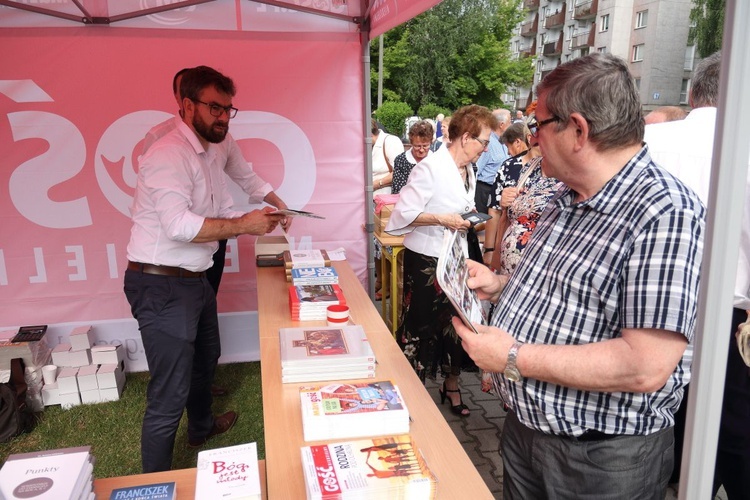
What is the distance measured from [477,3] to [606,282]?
32.4 metres

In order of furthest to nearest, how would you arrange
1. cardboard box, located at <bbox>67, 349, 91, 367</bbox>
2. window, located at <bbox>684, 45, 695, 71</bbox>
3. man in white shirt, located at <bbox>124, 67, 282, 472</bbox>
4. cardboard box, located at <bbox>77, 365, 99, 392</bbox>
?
window, located at <bbox>684, 45, 695, 71</bbox> → cardboard box, located at <bbox>67, 349, 91, 367</bbox> → cardboard box, located at <bbox>77, 365, 99, 392</bbox> → man in white shirt, located at <bbox>124, 67, 282, 472</bbox>

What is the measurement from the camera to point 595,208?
1.24 metres

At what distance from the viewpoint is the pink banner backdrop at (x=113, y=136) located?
341 cm

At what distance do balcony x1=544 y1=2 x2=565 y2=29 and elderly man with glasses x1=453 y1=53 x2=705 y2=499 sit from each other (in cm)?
4515

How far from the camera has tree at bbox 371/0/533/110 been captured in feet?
91.2

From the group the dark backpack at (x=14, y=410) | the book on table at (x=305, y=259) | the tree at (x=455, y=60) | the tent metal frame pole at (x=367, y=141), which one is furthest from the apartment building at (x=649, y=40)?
the dark backpack at (x=14, y=410)

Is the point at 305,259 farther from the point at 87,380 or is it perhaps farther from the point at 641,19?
the point at 641,19

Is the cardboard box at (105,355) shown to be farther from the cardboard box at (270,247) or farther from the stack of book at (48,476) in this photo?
the stack of book at (48,476)

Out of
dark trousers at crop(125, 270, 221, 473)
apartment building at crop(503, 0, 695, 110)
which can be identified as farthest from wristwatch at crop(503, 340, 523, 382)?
apartment building at crop(503, 0, 695, 110)

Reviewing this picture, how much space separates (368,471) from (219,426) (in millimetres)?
2183

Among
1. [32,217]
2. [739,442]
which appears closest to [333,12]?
[32,217]

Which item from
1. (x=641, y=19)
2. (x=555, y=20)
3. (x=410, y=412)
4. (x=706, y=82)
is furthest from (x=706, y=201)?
(x=555, y=20)

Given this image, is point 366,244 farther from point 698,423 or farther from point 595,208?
point 698,423

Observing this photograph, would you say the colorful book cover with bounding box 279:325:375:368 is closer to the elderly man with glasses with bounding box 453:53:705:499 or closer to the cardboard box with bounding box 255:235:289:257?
the elderly man with glasses with bounding box 453:53:705:499
